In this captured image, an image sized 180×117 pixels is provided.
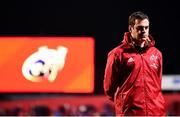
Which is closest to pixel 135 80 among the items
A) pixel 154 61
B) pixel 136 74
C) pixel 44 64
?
pixel 136 74

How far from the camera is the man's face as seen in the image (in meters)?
2.35

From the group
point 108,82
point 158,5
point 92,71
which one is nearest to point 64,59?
point 92,71

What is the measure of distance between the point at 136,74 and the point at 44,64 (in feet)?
12.9

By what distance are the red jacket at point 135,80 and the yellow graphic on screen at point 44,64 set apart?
3.65 meters

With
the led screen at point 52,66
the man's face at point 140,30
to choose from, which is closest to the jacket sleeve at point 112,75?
the man's face at point 140,30

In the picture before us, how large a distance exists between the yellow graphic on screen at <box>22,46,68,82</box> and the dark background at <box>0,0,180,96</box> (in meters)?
0.25

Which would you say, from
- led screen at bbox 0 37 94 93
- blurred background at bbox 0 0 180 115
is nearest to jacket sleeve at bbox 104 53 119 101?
blurred background at bbox 0 0 180 115

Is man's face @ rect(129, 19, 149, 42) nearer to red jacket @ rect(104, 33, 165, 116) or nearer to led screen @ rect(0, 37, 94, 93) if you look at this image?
red jacket @ rect(104, 33, 165, 116)

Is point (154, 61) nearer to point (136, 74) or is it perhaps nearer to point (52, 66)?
point (136, 74)

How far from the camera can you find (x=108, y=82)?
2.48 m

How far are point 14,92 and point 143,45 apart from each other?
4.29 metres

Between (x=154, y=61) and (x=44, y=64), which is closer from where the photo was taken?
(x=154, y=61)

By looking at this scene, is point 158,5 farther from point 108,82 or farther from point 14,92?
point 108,82

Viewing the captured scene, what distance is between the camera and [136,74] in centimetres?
238
